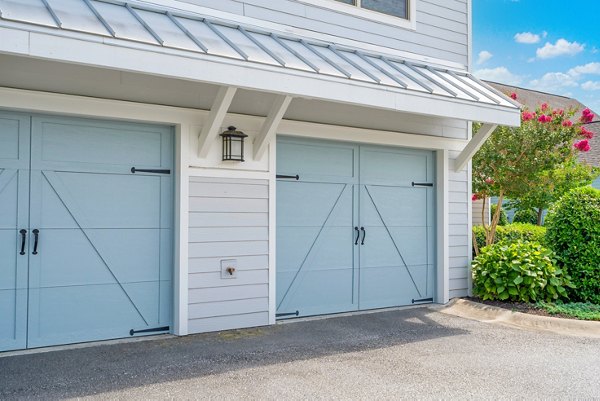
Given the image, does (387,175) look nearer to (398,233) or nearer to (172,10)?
(398,233)

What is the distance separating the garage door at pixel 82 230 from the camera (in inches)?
174

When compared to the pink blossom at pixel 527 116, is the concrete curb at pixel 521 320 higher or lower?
lower

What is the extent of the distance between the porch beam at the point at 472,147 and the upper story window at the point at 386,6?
172 cm

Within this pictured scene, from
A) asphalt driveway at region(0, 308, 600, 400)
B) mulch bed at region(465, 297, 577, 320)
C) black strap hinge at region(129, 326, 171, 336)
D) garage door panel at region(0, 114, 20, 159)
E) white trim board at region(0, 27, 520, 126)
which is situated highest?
white trim board at region(0, 27, 520, 126)

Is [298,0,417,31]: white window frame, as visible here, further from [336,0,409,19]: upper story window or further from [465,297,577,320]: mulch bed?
[465,297,577,320]: mulch bed

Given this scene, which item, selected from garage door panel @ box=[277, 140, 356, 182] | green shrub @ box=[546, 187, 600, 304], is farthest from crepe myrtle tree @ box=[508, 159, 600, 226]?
garage door panel @ box=[277, 140, 356, 182]

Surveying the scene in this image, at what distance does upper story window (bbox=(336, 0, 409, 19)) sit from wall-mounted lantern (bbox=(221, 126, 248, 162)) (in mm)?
2185

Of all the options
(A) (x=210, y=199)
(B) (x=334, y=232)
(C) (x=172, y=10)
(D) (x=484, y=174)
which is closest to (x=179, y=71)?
(C) (x=172, y=10)

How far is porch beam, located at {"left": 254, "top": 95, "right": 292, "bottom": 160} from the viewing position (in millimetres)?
5086

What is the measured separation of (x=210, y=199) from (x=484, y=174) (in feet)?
16.5

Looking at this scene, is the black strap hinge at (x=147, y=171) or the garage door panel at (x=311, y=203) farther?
the garage door panel at (x=311, y=203)

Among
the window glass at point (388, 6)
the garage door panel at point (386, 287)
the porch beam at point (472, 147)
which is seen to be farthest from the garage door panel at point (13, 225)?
the porch beam at point (472, 147)

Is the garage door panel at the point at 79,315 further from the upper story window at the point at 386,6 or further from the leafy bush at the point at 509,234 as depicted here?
the leafy bush at the point at 509,234

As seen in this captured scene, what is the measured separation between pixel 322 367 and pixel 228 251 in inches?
64.1
